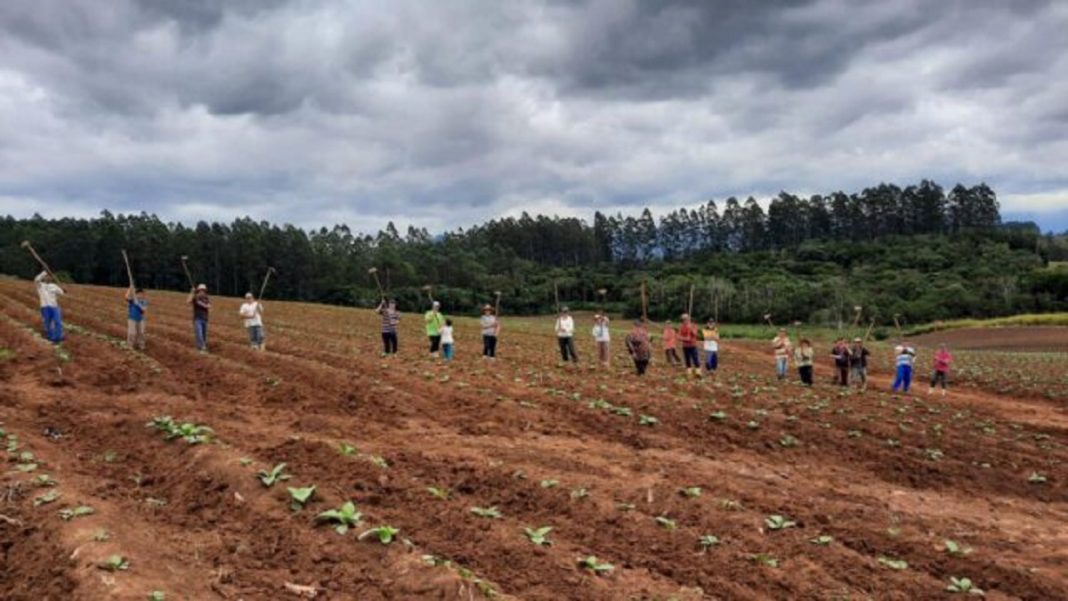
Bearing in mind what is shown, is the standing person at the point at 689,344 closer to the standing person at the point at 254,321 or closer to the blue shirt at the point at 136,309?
the standing person at the point at 254,321

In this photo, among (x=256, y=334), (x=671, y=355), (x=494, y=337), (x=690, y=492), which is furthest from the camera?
(x=671, y=355)

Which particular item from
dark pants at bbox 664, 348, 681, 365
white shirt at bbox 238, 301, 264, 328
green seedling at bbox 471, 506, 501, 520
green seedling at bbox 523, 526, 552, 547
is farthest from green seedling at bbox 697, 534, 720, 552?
dark pants at bbox 664, 348, 681, 365

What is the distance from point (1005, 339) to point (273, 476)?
69.3 metres

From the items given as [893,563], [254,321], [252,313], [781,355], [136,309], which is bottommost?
[893,563]

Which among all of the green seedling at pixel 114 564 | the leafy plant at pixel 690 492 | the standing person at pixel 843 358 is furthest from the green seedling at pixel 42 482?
the standing person at pixel 843 358

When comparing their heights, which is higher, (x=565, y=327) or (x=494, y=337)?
(x=565, y=327)

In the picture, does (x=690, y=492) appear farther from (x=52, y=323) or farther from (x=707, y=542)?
(x=52, y=323)

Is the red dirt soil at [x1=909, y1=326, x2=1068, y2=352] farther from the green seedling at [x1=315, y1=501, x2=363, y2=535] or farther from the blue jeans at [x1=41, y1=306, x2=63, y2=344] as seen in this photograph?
the green seedling at [x1=315, y1=501, x2=363, y2=535]

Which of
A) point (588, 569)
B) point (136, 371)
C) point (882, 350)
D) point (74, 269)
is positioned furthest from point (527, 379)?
point (74, 269)

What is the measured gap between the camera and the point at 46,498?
8.23 meters

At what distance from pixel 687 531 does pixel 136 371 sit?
489 inches

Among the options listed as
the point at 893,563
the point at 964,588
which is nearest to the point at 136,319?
the point at 893,563

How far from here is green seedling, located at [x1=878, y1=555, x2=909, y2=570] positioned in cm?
899

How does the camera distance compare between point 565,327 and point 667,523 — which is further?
point 565,327
